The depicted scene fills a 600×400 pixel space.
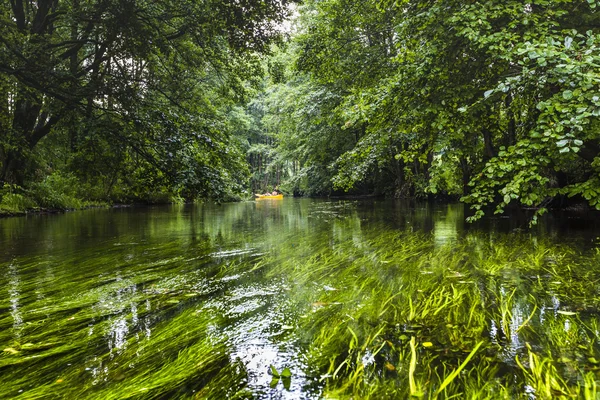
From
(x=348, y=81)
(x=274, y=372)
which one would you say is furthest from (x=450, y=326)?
(x=348, y=81)

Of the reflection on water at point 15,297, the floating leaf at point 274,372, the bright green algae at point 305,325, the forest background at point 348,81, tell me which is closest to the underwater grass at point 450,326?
the bright green algae at point 305,325

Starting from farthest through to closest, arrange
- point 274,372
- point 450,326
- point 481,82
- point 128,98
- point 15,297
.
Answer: point 128,98 < point 481,82 < point 15,297 < point 450,326 < point 274,372

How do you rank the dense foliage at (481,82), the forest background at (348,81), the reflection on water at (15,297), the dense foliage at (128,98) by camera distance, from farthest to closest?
the dense foliage at (128,98) → the forest background at (348,81) → the dense foliage at (481,82) → the reflection on water at (15,297)

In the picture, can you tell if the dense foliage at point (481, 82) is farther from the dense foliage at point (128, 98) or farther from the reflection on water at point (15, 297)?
the reflection on water at point (15, 297)

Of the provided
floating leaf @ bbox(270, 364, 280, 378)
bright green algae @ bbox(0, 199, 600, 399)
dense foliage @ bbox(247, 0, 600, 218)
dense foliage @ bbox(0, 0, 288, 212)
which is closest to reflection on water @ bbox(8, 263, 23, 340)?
bright green algae @ bbox(0, 199, 600, 399)

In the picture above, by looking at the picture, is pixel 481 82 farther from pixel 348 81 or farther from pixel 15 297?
pixel 15 297

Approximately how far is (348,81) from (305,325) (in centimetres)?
889

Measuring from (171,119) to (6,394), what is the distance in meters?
5.76

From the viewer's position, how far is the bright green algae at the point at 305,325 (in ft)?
4.06

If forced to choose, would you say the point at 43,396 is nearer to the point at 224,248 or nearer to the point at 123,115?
the point at 224,248

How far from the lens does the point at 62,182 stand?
12.1 meters

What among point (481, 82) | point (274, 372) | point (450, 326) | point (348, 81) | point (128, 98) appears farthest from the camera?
point (348, 81)

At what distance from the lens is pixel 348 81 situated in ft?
31.1

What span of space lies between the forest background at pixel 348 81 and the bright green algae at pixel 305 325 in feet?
4.53
